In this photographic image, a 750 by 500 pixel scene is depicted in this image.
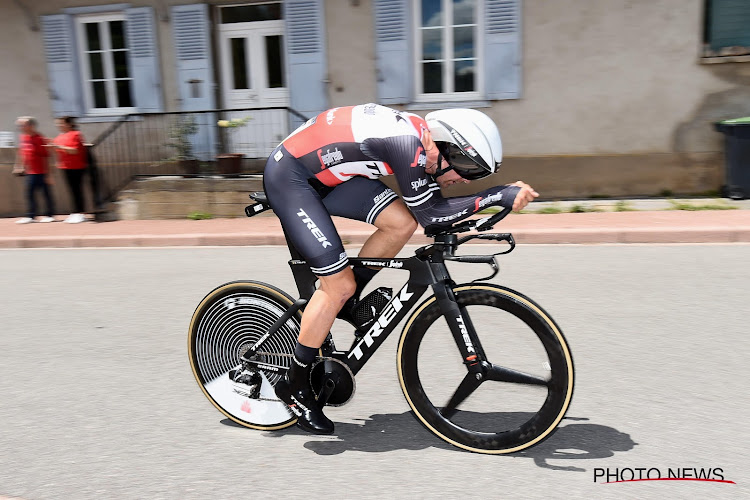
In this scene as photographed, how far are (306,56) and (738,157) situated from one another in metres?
7.12

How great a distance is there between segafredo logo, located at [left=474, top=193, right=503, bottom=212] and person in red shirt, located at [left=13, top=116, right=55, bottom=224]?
32.9 ft

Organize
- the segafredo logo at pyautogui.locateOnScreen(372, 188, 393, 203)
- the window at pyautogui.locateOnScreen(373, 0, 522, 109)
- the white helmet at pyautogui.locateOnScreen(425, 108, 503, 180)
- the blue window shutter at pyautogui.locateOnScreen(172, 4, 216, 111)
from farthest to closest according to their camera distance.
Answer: the blue window shutter at pyautogui.locateOnScreen(172, 4, 216, 111)
the window at pyautogui.locateOnScreen(373, 0, 522, 109)
the segafredo logo at pyautogui.locateOnScreen(372, 188, 393, 203)
the white helmet at pyautogui.locateOnScreen(425, 108, 503, 180)

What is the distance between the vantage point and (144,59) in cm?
1264

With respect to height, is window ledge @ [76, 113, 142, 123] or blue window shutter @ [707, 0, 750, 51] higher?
blue window shutter @ [707, 0, 750, 51]

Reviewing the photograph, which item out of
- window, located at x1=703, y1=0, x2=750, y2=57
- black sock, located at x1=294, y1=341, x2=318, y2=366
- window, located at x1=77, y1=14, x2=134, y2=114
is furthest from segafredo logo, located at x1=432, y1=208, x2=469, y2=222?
window, located at x1=77, y1=14, x2=134, y2=114

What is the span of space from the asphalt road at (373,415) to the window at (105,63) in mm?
7924

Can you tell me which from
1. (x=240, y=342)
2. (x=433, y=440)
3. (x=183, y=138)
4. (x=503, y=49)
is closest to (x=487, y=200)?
(x=433, y=440)

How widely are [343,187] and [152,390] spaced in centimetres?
180

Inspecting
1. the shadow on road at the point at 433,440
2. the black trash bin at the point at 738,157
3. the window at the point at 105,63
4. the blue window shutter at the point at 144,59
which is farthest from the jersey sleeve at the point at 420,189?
the window at the point at 105,63

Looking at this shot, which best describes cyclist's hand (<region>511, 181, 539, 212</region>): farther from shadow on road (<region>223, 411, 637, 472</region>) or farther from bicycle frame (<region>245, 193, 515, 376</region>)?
shadow on road (<region>223, 411, 637, 472</region>)

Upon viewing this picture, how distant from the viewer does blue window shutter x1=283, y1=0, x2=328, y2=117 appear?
11.9 m

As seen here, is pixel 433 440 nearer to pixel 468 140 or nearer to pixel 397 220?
pixel 397 220

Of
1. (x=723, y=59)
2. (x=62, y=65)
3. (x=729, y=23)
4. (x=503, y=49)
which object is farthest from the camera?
(x=62, y=65)

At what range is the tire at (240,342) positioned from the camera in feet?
11.1
